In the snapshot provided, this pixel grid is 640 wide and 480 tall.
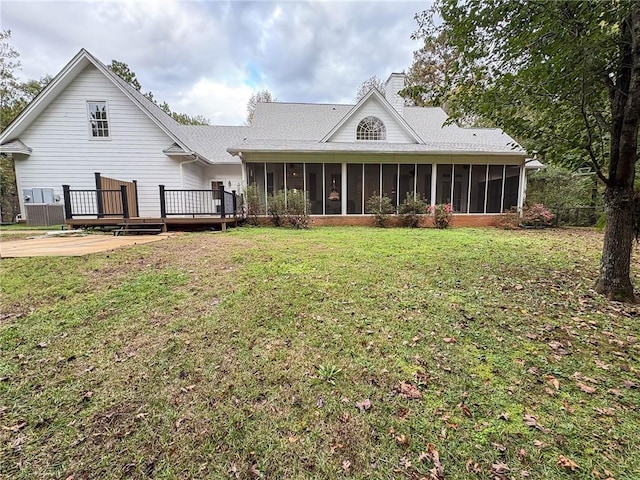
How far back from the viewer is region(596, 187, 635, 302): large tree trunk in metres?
4.07

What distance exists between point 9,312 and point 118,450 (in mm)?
2812

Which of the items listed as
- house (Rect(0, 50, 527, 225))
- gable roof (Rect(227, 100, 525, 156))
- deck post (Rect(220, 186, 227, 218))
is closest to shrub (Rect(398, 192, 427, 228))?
house (Rect(0, 50, 527, 225))

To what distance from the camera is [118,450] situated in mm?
1899

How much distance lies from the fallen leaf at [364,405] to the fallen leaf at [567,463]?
117 centimetres

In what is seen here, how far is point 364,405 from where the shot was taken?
7.53 ft

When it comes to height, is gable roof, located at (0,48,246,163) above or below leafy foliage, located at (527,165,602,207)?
above

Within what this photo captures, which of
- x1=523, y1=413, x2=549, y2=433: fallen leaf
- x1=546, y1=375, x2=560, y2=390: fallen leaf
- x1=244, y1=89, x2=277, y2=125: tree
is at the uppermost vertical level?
x1=244, y1=89, x2=277, y2=125: tree

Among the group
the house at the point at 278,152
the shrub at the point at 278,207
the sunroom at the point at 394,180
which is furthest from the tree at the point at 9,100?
the sunroom at the point at 394,180

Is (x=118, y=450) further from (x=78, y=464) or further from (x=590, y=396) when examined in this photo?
(x=590, y=396)

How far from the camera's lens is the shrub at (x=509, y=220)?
12.6 m

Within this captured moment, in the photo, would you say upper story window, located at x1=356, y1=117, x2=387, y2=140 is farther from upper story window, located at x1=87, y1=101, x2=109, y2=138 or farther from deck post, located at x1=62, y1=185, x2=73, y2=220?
deck post, located at x1=62, y1=185, x2=73, y2=220

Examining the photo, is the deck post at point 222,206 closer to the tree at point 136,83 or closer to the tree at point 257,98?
the tree at point 136,83

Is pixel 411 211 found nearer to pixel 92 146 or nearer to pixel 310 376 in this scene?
→ pixel 310 376

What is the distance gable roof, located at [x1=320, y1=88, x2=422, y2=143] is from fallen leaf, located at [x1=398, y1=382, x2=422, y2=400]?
12.0 metres
